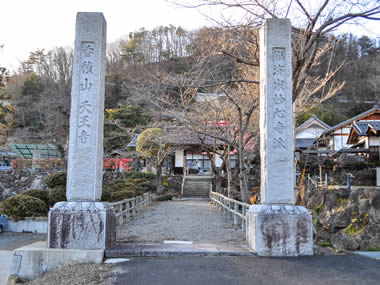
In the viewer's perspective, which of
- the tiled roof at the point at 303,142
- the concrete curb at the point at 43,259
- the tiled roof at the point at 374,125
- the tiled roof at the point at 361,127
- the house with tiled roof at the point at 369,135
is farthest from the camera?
the tiled roof at the point at 303,142

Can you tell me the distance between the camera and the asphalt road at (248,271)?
4.12 metres

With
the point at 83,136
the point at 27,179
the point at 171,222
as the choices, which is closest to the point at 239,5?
the point at 83,136

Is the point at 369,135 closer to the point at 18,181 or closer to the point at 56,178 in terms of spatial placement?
the point at 56,178

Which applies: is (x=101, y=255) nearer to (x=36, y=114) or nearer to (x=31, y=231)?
(x=31, y=231)

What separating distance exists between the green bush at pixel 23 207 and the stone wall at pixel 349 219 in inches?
455

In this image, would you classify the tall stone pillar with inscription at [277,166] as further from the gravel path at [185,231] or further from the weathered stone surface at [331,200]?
the weathered stone surface at [331,200]

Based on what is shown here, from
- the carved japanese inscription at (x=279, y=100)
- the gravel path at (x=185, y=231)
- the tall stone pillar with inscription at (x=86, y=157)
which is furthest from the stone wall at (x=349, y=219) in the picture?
the tall stone pillar with inscription at (x=86, y=157)

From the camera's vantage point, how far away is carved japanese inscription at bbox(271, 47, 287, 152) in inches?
223

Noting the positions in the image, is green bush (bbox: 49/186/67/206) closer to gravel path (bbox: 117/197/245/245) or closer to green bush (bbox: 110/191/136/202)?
green bush (bbox: 110/191/136/202)

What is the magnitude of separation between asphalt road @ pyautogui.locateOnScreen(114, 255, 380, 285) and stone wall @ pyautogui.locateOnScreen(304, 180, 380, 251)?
4.53 m

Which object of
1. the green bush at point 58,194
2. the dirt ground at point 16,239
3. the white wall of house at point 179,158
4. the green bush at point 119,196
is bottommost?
the dirt ground at point 16,239

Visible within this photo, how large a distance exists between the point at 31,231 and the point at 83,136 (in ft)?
34.1

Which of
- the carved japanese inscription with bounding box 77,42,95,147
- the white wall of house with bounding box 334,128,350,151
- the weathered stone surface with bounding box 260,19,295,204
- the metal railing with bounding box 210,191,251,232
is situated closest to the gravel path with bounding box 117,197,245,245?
the metal railing with bounding box 210,191,251,232

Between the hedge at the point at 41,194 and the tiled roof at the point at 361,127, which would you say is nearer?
the hedge at the point at 41,194
